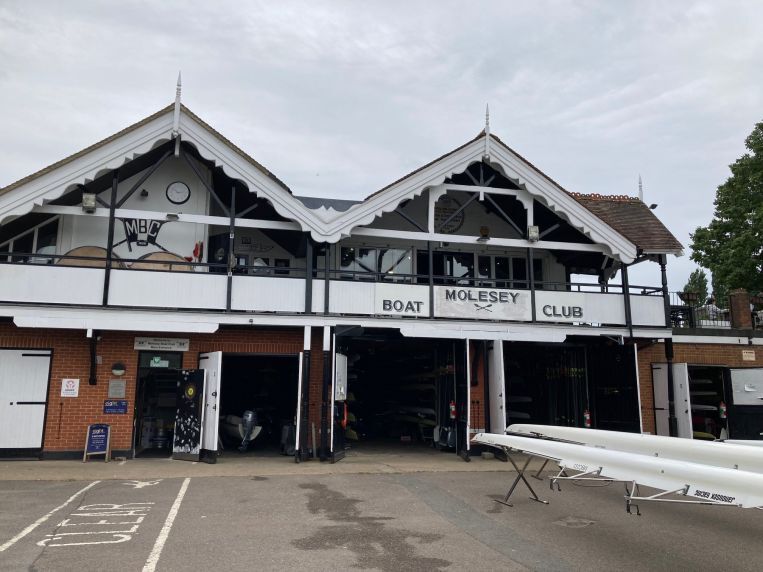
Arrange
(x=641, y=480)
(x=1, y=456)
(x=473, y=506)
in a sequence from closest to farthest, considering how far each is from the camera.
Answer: (x=641, y=480)
(x=473, y=506)
(x=1, y=456)

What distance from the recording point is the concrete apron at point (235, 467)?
1048 cm

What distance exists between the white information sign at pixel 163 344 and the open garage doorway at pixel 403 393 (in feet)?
11.6

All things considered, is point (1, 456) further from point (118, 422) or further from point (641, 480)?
point (641, 480)

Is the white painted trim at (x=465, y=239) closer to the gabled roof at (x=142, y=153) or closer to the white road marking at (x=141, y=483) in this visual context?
the gabled roof at (x=142, y=153)

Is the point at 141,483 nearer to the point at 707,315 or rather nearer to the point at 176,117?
the point at 176,117

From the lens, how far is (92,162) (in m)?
12.2

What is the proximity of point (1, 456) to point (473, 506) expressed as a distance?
32.9ft

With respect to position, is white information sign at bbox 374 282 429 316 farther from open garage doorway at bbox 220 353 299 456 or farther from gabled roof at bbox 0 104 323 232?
open garage doorway at bbox 220 353 299 456

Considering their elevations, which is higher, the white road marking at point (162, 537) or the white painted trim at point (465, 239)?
the white painted trim at point (465, 239)

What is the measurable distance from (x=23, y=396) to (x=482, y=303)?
1034 centimetres

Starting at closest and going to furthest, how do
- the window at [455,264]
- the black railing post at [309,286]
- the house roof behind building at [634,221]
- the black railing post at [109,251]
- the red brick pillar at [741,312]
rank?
the black railing post at [109,251]
the black railing post at [309,286]
the house roof behind building at [634,221]
the window at [455,264]
the red brick pillar at [741,312]

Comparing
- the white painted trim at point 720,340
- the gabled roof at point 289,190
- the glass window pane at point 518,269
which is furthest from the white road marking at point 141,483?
the white painted trim at point 720,340

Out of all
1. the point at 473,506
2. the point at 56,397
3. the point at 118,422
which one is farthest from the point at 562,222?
the point at 56,397

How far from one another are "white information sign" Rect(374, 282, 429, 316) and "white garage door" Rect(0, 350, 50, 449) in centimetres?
734
